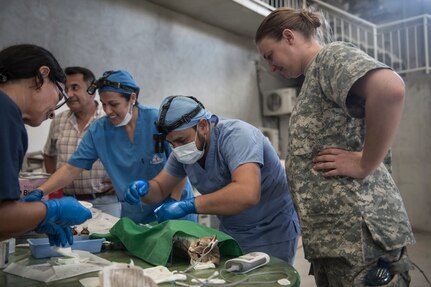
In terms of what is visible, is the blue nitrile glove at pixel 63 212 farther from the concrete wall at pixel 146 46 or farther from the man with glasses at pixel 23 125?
the concrete wall at pixel 146 46

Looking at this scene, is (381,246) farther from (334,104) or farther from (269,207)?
(269,207)

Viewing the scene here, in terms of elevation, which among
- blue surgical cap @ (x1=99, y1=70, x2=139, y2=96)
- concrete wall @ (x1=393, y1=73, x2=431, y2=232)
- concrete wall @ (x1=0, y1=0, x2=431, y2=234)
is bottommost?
concrete wall @ (x1=393, y1=73, x2=431, y2=232)

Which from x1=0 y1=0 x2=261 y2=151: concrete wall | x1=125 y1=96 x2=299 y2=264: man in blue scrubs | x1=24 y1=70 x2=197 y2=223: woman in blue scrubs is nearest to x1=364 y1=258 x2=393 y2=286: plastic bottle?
x1=125 y1=96 x2=299 y2=264: man in blue scrubs

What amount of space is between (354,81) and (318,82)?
146 millimetres

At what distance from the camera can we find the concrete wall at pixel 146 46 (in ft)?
10.8

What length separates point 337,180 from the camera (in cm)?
114

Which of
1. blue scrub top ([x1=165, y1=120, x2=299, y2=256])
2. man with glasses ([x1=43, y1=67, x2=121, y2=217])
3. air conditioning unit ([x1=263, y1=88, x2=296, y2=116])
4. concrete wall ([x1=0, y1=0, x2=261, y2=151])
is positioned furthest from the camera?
air conditioning unit ([x1=263, y1=88, x2=296, y2=116])

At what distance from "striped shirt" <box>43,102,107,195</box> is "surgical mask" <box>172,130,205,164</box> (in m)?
1.03

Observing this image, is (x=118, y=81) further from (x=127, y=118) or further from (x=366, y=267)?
(x=366, y=267)

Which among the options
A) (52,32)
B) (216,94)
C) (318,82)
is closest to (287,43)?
(318,82)

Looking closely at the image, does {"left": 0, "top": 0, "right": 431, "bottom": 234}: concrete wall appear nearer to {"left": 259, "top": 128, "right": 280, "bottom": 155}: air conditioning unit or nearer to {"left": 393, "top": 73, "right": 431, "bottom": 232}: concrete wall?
{"left": 393, "top": 73, "right": 431, "bottom": 232}: concrete wall

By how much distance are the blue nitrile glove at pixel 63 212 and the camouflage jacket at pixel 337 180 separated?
662 millimetres

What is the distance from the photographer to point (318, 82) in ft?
3.84

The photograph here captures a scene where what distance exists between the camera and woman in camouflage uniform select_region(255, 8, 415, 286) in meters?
1.06
